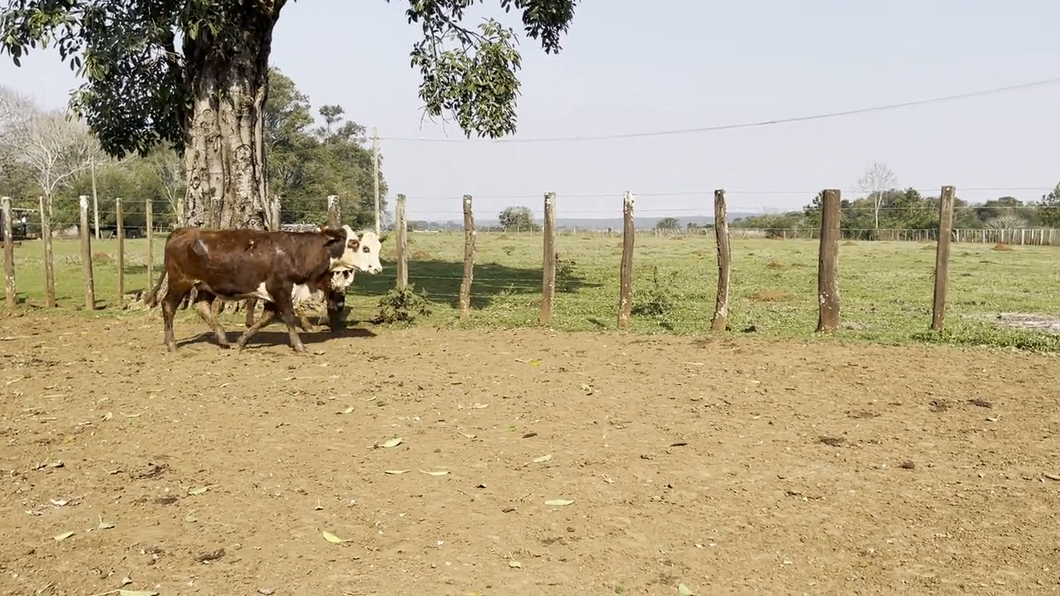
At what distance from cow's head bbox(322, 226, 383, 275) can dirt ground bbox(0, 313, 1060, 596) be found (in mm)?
1404

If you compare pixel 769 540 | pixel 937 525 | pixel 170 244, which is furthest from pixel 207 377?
pixel 937 525

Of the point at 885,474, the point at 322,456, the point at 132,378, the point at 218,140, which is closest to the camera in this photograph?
the point at 885,474

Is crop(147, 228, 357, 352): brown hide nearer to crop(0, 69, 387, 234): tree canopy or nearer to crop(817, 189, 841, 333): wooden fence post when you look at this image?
crop(817, 189, 841, 333): wooden fence post

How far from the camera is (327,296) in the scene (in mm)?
9977

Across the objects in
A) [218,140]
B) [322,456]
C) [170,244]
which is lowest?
[322,456]

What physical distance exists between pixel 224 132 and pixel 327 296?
3622 millimetres

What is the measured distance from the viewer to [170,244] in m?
9.27

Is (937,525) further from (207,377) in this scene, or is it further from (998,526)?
(207,377)

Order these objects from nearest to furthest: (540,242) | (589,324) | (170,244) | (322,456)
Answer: (322,456) → (170,244) → (589,324) → (540,242)

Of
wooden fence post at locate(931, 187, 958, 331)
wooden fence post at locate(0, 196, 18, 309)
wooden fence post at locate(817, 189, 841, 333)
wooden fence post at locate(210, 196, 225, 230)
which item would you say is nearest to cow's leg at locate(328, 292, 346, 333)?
wooden fence post at locate(210, 196, 225, 230)

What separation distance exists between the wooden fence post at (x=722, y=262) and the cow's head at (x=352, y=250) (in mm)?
4000

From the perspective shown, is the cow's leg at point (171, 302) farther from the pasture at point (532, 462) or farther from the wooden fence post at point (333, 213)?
the wooden fence post at point (333, 213)

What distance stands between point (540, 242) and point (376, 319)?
24.8 metres

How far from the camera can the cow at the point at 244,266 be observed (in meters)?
9.13
